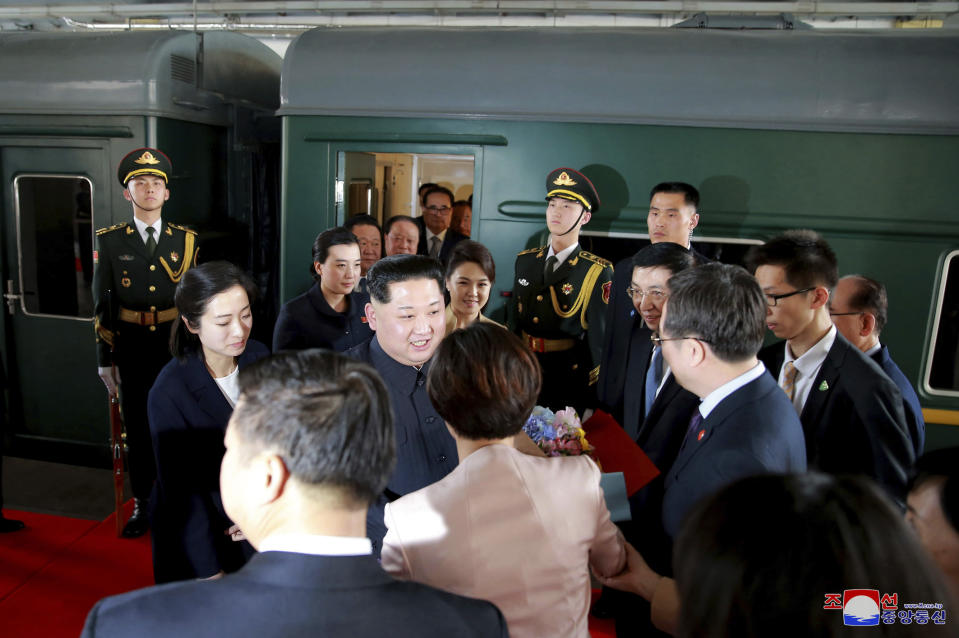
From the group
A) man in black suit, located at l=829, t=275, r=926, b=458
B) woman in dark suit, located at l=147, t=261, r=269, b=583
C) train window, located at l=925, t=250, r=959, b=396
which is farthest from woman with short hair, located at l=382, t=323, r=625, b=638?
train window, located at l=925, t=250, r=959, b=396

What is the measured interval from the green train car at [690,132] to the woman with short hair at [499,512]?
2443mm

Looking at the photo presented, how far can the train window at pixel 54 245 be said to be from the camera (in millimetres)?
4465

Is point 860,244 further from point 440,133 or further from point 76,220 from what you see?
point 76,220

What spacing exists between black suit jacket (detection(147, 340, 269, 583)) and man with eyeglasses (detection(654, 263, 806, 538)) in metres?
1.52

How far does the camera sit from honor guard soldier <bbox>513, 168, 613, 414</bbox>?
354 cm

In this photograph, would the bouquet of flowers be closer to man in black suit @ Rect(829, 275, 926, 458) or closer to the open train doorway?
man in black suit @ Rect(829, 275, 926, 458)

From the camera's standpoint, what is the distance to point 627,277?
3512 millimetres

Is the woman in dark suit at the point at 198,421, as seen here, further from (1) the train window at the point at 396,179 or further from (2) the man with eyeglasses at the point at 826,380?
(1) the train window at the point at 396,179

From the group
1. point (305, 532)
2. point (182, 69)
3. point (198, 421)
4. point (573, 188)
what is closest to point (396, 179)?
point (182, 69)

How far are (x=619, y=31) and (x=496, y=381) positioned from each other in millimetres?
2983

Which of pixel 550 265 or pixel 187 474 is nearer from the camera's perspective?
pixel 187 474

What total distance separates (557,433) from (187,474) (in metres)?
1.28

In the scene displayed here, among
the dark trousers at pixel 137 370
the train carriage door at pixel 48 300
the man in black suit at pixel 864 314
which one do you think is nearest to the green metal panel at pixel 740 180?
the man in black suit at pixel 864 314

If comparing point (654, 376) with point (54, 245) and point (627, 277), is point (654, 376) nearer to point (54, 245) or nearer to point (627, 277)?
point (627, 277)
